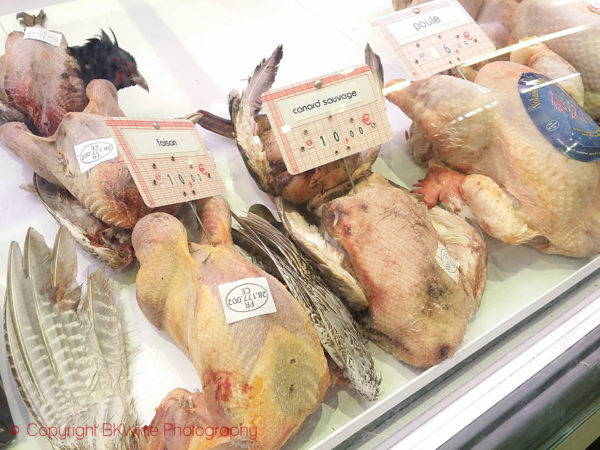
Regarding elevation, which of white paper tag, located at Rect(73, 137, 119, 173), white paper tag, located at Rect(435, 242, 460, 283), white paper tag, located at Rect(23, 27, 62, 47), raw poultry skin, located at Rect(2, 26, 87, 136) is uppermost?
white paper tag, located at Rect(23, 27, 62, 47)

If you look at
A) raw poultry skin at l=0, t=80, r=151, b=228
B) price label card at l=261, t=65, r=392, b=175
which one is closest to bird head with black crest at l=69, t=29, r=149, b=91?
raw poultry skin at l=0, t=80, r=151, b=228

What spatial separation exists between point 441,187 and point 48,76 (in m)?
1.20

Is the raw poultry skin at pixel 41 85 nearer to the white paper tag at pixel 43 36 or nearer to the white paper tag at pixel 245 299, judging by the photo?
the white paper tag at pixel 43 36

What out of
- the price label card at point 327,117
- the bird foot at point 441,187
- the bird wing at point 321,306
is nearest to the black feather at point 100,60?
the price label card at point 327,117

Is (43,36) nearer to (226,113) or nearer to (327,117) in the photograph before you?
(226,113)

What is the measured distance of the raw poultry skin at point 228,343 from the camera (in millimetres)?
993

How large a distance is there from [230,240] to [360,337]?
38 cm

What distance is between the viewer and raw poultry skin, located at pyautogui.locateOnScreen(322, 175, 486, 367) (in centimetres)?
121

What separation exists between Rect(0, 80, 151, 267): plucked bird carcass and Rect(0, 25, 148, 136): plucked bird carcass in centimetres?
13

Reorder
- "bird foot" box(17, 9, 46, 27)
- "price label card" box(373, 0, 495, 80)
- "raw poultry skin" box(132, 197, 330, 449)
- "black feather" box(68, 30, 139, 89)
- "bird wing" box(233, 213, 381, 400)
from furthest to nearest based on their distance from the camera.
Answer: "bird foot" box(17, 9, 46, 27) < "black feather" box(68, 30, 139, 89) < "price label card" box(373, 0, 495, 80) < "bird wing" box(233, 213, 381, 400) < "raw poultry skin" box(132, 197, 330, 449)

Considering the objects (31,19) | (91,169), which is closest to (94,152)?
(91,169)

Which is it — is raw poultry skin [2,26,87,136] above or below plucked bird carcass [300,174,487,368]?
above

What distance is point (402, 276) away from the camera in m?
1.21

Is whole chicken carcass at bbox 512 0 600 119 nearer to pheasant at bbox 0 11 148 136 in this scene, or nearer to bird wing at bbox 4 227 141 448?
pheasant at bbox 0 11 148 136
